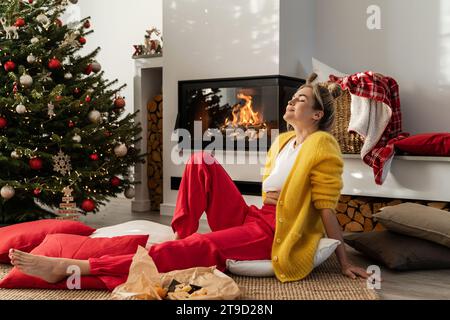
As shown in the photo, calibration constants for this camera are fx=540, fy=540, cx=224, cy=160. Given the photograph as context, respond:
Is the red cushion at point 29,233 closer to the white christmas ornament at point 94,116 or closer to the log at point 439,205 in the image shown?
the white christmas ornament at point 94,116

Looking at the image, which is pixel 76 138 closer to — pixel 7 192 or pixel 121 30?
pixel 7 192

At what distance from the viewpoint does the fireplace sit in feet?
13.1

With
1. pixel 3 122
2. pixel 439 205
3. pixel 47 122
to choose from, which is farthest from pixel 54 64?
pixel 439 205

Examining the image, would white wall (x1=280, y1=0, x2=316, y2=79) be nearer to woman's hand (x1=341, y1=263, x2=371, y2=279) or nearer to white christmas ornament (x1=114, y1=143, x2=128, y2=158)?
white christmas ornament (x1=114, y1=143, x2=128, y2=158)

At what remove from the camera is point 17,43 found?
382cm

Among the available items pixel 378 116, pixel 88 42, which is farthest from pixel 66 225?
pixel 88 42

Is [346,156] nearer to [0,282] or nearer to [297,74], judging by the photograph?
[297,74]

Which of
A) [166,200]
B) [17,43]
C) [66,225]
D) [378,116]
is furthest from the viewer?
[166,200]

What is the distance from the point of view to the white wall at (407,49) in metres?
3.80

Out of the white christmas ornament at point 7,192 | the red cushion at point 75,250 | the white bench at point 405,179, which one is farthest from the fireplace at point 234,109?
the red cushion at point 75,250

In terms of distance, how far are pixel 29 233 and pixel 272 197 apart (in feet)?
3.94

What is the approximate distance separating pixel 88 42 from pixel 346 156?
3.65m

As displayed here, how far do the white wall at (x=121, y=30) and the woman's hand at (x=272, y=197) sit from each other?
3.49 m

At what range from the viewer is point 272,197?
97.0 inches
